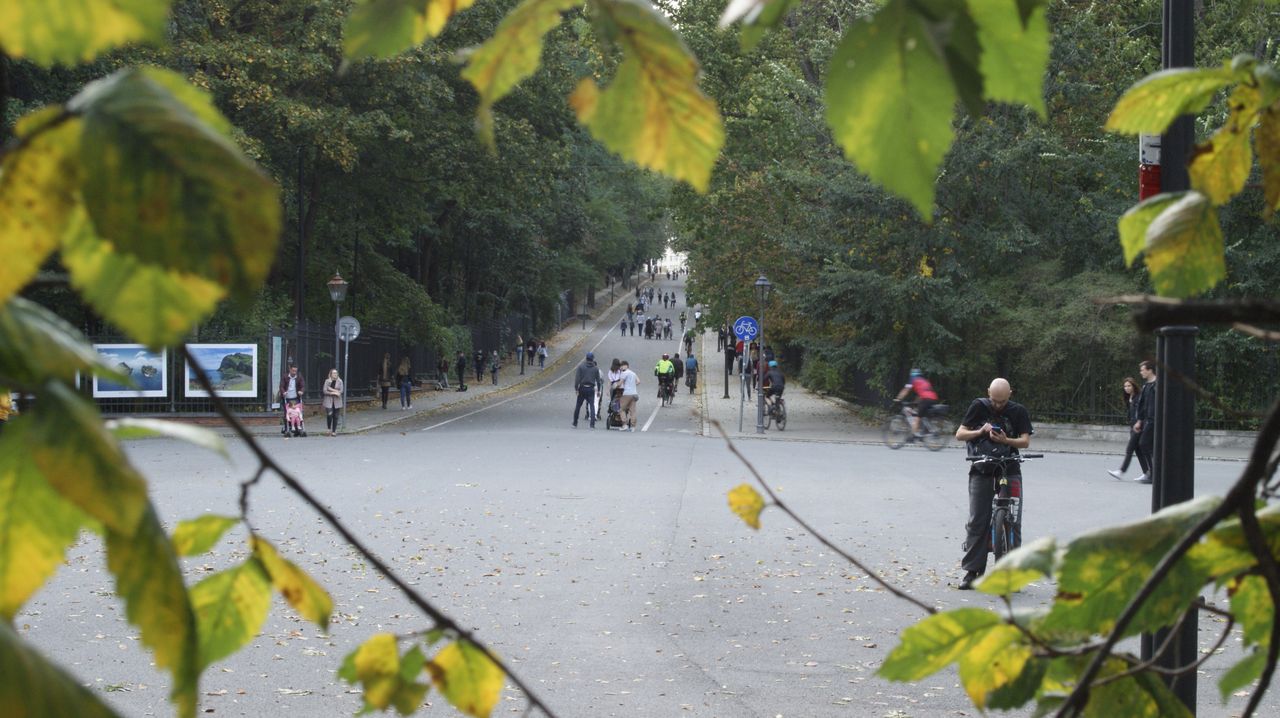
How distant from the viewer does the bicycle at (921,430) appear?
26688mm

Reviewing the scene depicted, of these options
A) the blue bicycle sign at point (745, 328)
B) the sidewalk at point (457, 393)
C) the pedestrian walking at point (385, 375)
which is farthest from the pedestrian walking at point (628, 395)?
the pedestrian walking at point (385, 375)

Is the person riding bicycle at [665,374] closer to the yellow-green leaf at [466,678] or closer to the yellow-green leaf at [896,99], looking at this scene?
the yellow-green leaf at [466,678]

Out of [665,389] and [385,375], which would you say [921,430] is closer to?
[665,389]

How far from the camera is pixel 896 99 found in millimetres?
753

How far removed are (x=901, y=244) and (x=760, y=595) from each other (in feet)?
68.6

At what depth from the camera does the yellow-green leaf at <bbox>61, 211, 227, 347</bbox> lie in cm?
60

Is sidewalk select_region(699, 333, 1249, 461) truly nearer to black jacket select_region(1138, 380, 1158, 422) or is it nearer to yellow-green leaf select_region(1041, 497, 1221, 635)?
black jacket select_region(1138, 380, 1158, 422)

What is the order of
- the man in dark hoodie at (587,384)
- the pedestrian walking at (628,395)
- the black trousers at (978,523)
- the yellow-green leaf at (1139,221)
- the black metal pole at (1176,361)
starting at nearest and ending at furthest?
the yellow-green leaf at (1139,221)
the black metal pole at (1176,361)
the black trousers at (978,523)
the pedestrian walking at (628,395)
the man in dark hoodie at (587,384)

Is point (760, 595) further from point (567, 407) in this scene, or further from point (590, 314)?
point (590, 314)

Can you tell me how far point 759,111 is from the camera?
109 feet

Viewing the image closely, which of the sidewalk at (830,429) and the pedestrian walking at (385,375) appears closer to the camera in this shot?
the sidewalk at (830,429)

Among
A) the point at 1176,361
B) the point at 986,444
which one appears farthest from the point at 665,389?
the point at 1176,361

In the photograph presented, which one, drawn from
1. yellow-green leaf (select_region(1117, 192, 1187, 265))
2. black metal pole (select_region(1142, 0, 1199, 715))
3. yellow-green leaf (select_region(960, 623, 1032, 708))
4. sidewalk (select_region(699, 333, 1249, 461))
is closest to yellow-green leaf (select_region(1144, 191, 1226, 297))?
yellow-green leaf (select_region(1117, 192, 1187, 265))

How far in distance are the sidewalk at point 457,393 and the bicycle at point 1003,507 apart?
6.60 metres
